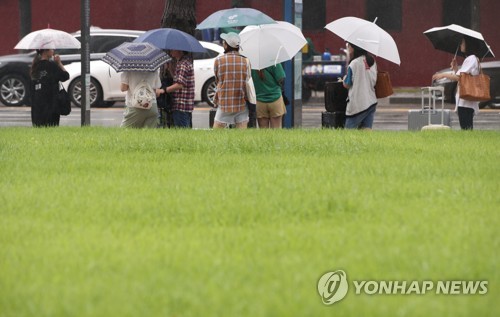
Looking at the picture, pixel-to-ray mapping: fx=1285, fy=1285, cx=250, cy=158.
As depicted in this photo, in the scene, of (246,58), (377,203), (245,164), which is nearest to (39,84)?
(246,58)

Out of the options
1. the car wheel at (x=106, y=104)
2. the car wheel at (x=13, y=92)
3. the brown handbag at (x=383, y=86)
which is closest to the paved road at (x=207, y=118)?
the car wheel at (x=106, y=104)

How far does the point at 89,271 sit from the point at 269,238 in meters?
1.22

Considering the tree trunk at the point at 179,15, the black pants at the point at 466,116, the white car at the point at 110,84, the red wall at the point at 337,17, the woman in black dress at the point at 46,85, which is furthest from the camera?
the red wall at the point at 337,17

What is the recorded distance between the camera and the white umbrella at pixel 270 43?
1642 centimetres

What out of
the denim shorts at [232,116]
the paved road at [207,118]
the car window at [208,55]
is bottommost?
the paved road at [207,118]

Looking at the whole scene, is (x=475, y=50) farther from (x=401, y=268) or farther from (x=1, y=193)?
(x=401, y=268)

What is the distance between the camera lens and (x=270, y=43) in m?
16.8

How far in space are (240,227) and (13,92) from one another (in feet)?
76.6

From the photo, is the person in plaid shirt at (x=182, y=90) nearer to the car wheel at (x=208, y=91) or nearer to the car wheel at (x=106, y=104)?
the car wheel at (x=208, y=91)

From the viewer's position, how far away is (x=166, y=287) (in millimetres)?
5715

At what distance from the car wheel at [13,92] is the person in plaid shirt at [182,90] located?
1373cm

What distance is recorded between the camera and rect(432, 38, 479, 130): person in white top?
659 inches

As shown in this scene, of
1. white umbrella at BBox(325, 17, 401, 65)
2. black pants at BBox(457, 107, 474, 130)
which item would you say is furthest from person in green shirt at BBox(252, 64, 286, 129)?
black pants at BBox(457, 107, 474, 130)

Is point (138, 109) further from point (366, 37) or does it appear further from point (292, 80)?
point (292, 80)
